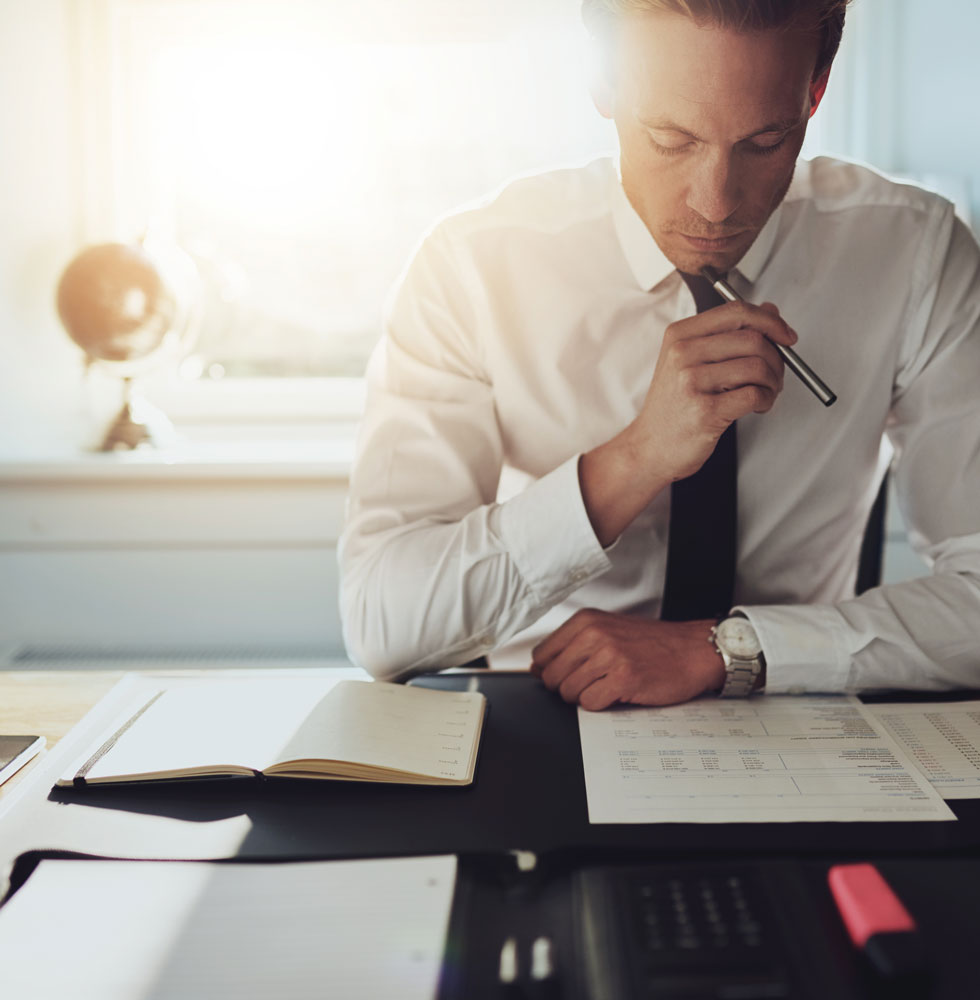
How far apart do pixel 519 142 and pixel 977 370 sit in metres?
1.40

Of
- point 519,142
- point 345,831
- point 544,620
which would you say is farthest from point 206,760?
point 519,142

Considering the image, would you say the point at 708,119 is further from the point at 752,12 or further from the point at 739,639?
the point at 739,639

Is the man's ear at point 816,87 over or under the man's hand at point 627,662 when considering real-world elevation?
over

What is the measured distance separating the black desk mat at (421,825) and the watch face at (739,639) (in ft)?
0.77

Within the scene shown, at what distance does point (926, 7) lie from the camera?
7.17 feet

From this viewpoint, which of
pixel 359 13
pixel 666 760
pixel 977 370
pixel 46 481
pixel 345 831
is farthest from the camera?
pixel 359 13

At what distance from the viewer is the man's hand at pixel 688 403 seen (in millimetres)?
980

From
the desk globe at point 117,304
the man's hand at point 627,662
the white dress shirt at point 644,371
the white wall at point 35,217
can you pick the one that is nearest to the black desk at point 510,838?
the man's hand at point 627,662

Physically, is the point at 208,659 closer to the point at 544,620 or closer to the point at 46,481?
the point at 46,481

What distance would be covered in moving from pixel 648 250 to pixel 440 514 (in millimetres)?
417

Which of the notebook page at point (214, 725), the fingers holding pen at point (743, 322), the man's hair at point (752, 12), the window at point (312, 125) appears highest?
the window at point (312, 125)

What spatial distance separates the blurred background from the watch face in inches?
47.1

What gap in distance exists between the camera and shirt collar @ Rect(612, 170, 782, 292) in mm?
1227

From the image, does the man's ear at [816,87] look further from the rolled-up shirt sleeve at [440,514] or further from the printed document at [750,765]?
the printed document at [750,765]
